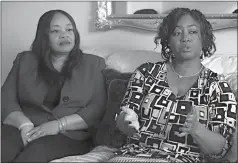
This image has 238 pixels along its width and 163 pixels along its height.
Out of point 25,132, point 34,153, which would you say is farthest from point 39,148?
point 25,132

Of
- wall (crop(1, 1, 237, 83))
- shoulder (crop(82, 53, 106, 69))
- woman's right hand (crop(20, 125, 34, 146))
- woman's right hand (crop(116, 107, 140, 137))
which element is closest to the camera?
woman's right hand (crop(116, 107, 140, 137))

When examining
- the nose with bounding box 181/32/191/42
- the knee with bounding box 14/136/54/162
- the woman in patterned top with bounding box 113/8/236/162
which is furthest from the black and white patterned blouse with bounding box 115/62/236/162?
the knee with bounding box 14/136/54/162

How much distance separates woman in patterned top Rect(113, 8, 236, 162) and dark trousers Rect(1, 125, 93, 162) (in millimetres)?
162

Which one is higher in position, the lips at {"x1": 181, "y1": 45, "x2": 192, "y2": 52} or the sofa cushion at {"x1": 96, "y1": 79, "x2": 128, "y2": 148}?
the lips at {"x1": 181, "y1": 45, "x2": 192, "y2": 52}

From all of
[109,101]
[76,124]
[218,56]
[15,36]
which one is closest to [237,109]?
[218,56]

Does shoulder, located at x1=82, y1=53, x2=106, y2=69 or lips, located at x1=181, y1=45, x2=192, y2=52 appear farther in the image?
shoulder, located at x1=82, y1=53, x2=106, y2=69

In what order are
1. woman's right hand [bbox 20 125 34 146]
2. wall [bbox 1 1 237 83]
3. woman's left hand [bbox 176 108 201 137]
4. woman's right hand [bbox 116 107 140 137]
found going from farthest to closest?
wall [bbox 1 1 237 83] < woman's right hand [bbox 20 125 34 146] < woman's right hand [bbox 116 107 140 137] < woman's left hand [bbox 176 108 201 137]

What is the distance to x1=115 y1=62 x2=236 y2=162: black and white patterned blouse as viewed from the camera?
96 cm

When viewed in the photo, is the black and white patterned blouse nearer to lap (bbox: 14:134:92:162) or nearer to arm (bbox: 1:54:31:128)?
lap (bbox: 14:134:92:162)

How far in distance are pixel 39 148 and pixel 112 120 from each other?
0.25 meters

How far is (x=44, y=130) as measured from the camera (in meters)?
1.14

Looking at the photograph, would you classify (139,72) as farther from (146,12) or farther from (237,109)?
(146,12)

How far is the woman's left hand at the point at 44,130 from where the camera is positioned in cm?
113

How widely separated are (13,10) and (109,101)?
0.59 metres
